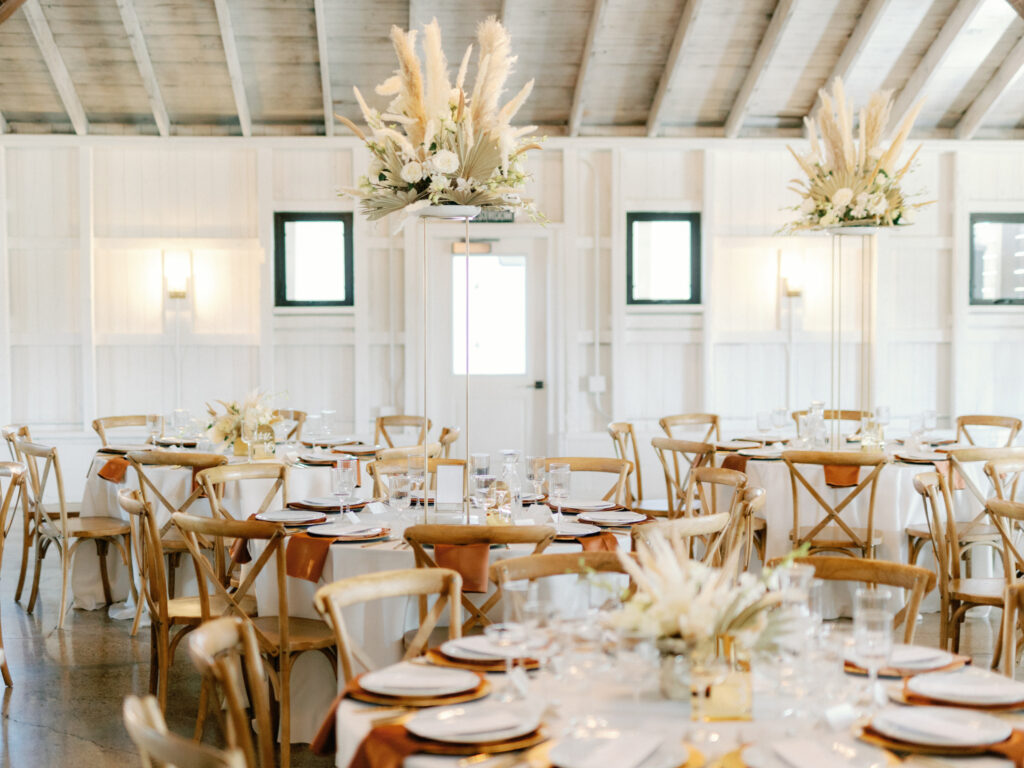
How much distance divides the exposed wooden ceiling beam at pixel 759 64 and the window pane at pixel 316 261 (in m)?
3.45

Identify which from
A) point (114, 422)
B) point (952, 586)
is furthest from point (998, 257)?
point (114, 422)

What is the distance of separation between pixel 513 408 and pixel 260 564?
19.1ft

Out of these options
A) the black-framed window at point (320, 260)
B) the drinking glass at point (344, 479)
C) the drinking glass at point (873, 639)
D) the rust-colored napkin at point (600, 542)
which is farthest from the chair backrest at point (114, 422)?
the drinking glass at point (873, 639)

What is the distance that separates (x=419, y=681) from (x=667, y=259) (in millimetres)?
7525

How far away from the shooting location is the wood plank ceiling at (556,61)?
837 centimetres

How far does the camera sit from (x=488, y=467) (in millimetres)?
4148

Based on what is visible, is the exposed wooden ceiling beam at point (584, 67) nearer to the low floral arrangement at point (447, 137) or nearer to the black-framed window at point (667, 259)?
the black-framed window at point (667, 259)

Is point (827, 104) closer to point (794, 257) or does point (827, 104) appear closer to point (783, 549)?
point (783, 549)

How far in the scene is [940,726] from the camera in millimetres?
2029

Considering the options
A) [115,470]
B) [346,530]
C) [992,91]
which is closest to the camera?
[346,530]

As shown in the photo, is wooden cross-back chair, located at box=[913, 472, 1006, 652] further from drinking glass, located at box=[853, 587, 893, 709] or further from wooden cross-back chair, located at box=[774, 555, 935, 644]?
drinking glass, located at box=[853, 587, 893, 709]

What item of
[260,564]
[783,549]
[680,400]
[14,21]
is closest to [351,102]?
[14,21]

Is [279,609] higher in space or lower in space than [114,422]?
lower

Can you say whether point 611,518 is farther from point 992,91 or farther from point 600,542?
point 992,91
